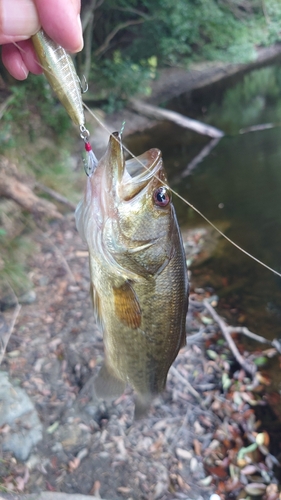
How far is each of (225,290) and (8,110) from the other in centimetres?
451

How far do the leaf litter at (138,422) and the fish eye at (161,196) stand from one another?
220 cm

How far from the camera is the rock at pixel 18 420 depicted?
2838mm

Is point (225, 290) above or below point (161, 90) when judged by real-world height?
Answer: below

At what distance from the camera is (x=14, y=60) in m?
1.84

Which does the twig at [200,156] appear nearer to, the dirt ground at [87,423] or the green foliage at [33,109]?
the green foliage at [33,109]

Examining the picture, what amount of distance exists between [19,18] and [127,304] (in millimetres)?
1207

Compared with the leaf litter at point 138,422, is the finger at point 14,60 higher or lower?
higher

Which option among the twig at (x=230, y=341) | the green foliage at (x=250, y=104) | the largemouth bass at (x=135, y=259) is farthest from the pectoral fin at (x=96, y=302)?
the green foliage at (x=250, y=104)

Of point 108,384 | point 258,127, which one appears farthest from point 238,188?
point 108,384

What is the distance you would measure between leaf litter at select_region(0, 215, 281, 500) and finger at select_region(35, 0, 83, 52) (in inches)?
106

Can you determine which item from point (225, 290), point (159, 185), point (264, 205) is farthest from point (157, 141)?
point (159, 185)

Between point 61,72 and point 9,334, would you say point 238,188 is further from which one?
point 61,72

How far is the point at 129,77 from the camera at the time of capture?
11.7 metres

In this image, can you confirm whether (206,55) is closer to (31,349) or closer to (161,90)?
(161,90)
